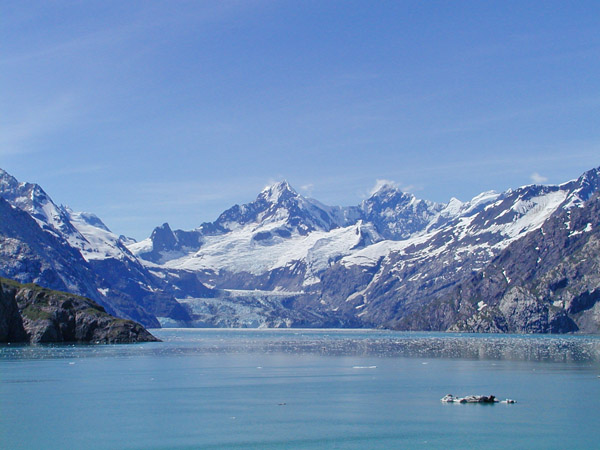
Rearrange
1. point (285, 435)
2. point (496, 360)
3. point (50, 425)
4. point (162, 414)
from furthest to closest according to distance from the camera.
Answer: point (496, 360)
point (162, 414)
point (50, 425)
point (285, 435)

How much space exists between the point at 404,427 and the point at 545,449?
1437cm

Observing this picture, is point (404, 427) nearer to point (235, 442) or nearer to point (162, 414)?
point (235, 442)

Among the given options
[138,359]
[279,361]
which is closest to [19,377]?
[138,359]

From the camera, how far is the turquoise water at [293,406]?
65.5 m

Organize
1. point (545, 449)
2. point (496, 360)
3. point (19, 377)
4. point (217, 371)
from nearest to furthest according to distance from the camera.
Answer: point (545, 449) → point (19, 377) → point (217, 371) → point (496, 360)

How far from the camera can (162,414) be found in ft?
261

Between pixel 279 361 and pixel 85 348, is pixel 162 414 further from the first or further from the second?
pixel 85 348

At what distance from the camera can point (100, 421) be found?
2960 inches

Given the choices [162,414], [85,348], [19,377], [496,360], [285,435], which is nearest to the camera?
[285,435]

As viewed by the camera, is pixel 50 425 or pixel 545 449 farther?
pixel 50 425

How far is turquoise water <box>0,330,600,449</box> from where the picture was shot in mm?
65500

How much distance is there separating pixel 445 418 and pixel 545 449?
1496 cm

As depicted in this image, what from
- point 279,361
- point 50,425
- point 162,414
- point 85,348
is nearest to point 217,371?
point 279,361

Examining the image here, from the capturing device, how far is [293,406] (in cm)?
8469
